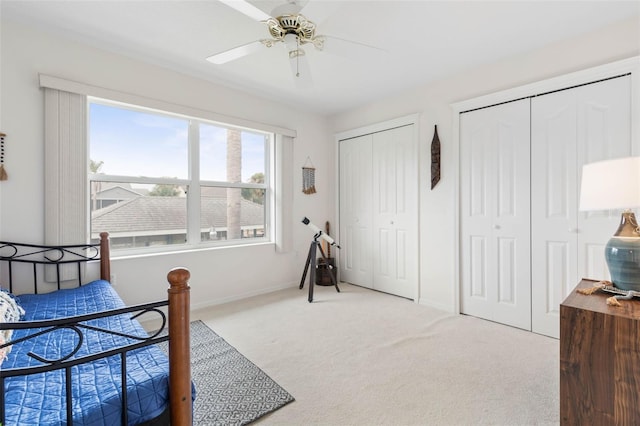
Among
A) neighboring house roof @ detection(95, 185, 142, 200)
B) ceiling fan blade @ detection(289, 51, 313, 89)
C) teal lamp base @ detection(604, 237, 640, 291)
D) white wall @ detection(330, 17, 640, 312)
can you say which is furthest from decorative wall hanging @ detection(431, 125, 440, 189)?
neighboring house roof @ detection(95, 185, 142, 200)

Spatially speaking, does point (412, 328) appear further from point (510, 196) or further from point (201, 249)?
point (201, 249)

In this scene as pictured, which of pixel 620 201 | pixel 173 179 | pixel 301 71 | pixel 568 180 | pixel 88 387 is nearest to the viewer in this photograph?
pixel 88 387

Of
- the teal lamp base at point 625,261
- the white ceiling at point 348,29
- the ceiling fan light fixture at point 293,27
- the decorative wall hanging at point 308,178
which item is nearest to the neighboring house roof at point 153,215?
the decorative wall hanging at point 308,178

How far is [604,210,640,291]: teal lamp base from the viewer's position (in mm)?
1482

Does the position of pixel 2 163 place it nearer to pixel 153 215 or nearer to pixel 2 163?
pixel 2 163

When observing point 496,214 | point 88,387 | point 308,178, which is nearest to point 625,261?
point 496,214

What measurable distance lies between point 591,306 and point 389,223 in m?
2.43

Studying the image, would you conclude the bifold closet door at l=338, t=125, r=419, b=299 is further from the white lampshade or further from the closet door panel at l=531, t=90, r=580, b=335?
the white lampshade

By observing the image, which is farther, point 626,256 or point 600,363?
point 626,256

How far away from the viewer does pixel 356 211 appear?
4.17 m

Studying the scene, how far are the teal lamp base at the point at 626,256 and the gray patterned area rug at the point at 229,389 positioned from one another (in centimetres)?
187

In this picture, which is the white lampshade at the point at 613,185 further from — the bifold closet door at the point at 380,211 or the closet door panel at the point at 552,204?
the bifold closet door at the point at 380,211

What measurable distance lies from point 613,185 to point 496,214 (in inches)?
53.0

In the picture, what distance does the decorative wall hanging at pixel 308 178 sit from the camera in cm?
414
